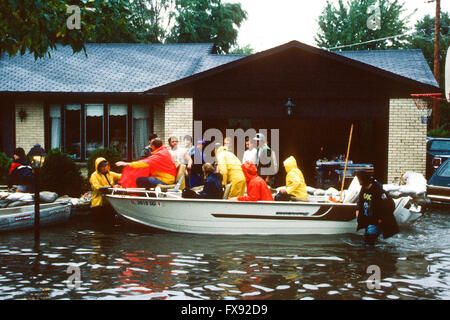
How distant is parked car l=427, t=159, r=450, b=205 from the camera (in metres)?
14.0

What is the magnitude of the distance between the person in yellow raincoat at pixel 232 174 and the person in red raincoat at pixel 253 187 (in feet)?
1.64

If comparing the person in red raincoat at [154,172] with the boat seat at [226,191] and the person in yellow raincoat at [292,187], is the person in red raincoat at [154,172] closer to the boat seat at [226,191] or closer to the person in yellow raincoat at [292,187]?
the boat seat at [226,191]

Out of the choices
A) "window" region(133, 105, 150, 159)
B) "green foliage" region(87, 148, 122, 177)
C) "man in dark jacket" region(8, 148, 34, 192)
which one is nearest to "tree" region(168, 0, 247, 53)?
"window" region(133, 105, 150, 159)

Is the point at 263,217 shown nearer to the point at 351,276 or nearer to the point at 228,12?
the point at 351,276

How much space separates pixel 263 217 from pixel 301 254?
70.2 inches

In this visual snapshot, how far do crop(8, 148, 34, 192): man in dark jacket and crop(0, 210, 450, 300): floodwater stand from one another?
1.77 metres

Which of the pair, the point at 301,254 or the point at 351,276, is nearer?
the point at 351,276

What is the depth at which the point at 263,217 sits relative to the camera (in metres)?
12.1

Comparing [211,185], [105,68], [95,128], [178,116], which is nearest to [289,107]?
[178,116]

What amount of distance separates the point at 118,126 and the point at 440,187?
10.8 meters

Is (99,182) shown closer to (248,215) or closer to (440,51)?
(248,215)

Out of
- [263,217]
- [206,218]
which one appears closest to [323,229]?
[263,217]

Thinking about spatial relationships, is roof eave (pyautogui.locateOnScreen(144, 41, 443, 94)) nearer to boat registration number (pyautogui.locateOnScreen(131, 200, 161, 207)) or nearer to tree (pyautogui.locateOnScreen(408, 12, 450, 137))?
boat registration number (pyautogui.locateOnScreen(131, 200, 161, 207))

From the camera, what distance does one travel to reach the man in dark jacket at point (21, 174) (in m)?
14.1
